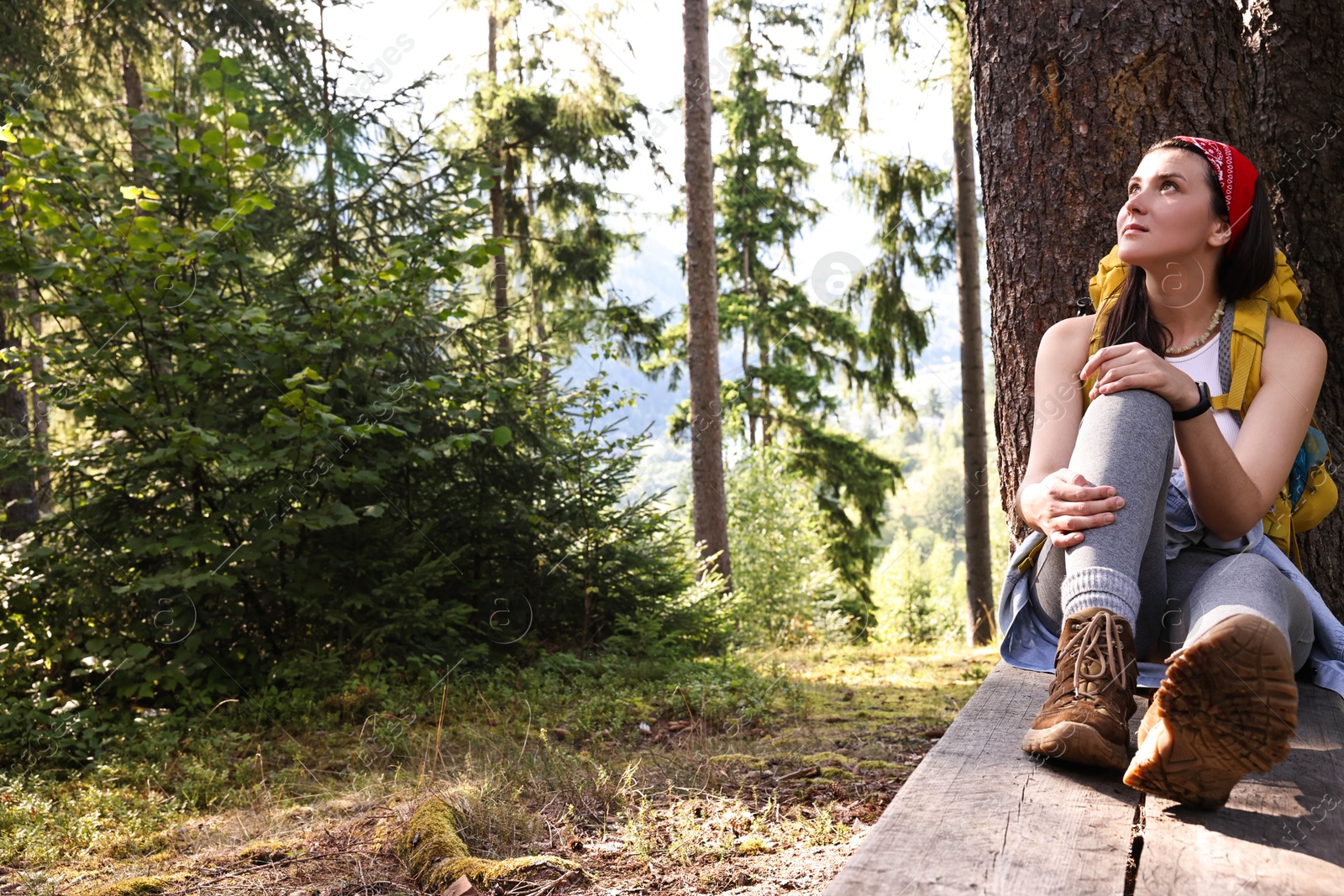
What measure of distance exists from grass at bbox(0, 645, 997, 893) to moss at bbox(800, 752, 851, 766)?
2 cm

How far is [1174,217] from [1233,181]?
0.20 m

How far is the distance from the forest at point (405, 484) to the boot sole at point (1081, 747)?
64 cm

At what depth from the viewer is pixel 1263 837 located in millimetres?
1387

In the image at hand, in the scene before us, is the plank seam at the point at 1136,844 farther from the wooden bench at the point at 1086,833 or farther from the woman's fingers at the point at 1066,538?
the woman's fingers at the point at 1066,538

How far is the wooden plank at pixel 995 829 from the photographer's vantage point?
1.26 meters

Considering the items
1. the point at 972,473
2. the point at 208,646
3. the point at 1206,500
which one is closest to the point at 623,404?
the point at 208,646

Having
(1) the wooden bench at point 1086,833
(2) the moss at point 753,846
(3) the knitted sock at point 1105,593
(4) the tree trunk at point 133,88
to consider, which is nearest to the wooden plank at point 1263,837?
(1) the wooden bench at point 1086,833

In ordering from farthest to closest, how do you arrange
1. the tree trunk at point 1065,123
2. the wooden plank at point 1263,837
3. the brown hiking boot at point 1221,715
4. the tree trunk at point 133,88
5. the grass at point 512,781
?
the tree trunk at point 133,88, the tree trunk at point 1065,123, the grass at point 512,781, the brown hiking boot at point 1221,715, the wooden plank at point 1263,837

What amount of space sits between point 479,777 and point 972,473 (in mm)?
7507

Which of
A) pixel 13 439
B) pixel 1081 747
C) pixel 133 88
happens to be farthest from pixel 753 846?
pixel 133 88

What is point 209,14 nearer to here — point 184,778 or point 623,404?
point 623,404

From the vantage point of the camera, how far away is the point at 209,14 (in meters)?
7.41

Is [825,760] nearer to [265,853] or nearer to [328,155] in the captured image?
[265,853]

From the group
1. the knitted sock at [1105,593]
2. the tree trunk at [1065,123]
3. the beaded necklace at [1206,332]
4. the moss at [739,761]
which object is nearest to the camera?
the knitted sock at [1105,593]
